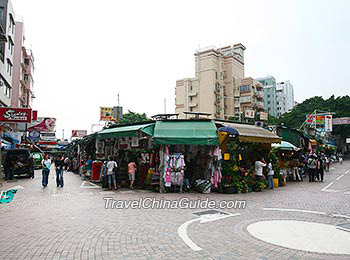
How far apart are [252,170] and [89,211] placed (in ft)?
29.4

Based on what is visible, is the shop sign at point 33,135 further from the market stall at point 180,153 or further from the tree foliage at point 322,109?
the tree foliage at point 322,109

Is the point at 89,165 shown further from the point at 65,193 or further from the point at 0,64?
the point at 0,64

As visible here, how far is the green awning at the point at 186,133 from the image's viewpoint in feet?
Answer: 38.6

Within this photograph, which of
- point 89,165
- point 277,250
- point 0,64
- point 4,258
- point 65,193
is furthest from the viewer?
point 0,64

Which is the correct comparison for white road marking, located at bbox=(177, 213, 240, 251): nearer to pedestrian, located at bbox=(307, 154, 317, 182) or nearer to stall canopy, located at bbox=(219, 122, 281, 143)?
stall canopy, located at bbox=(219, 122, 281, 143)

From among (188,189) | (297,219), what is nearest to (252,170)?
(188,189)

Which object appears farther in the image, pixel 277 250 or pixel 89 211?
pixel 89 211

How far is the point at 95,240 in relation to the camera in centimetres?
553

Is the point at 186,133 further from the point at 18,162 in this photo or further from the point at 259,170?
the point at 18,162

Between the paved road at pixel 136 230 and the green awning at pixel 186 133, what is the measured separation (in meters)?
2.78

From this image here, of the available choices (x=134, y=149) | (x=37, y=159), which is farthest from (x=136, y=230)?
(x=37, y=159)

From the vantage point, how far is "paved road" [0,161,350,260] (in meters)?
4.85

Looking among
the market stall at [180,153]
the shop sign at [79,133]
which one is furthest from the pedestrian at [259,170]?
the shop sign at [79,133]

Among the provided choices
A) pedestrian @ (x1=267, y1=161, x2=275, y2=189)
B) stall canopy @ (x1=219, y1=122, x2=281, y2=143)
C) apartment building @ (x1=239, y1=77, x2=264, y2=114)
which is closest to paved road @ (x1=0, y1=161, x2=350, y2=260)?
stall canopy @ (x1=219, y1=122, x2=281, y2=143)
